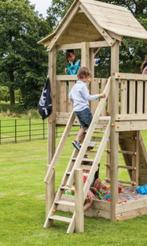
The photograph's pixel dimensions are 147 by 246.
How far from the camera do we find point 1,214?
41.4 feet

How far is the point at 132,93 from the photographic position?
12281 mm

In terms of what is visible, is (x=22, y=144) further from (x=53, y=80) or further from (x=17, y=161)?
(x=53, y=80)

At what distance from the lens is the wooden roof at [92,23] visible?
11.8m

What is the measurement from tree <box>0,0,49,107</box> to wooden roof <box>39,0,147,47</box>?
4966 centimetres

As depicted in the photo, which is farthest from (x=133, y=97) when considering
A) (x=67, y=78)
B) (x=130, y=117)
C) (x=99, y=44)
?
(x=67, y=78)

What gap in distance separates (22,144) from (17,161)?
724 cm

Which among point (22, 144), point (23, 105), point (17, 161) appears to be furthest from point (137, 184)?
point (23, 105)

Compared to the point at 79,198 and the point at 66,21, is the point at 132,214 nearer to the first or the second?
the point at 79,198

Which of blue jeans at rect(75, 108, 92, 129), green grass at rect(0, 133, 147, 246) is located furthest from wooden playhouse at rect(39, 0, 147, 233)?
green grass at rect(0, 133, 147, 246)

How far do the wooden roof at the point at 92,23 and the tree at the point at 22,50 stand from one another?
49.7 meters

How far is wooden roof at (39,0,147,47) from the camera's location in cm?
1182

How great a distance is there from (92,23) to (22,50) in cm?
5270

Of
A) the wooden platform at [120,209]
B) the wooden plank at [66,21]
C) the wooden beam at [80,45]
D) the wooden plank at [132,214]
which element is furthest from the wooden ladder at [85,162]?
the wooden plank at [66,21]

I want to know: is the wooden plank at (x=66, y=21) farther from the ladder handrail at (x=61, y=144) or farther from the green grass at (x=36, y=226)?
the green grass at (x=36, y=226)
